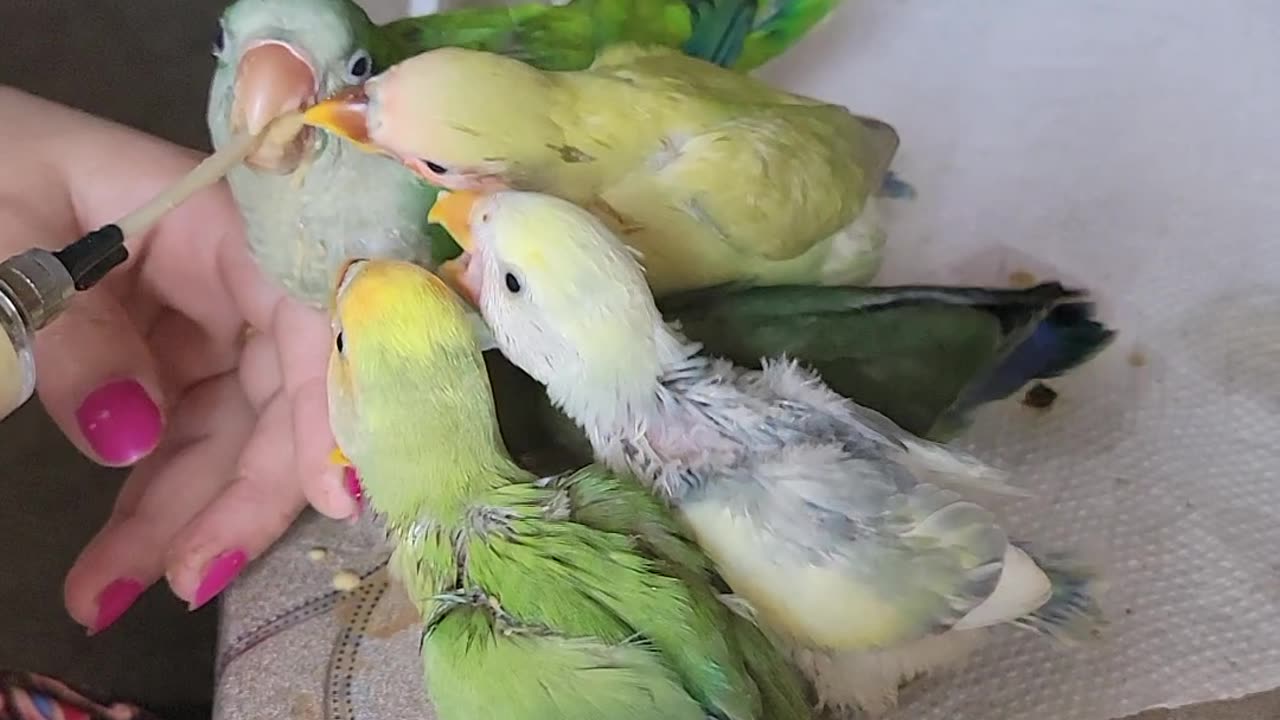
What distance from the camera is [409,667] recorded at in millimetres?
635

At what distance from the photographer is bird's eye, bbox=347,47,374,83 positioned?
55 cm

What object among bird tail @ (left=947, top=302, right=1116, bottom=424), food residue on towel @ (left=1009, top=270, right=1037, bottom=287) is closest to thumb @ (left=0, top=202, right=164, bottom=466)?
bird tail @ (left=947, top=302, right=1116, bottom=424)

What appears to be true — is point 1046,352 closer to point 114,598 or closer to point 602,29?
point 602,29

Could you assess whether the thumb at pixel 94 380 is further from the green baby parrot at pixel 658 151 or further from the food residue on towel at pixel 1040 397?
the food residue on towel at pixel 1040 397

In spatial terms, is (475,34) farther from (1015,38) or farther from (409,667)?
(1015,38)

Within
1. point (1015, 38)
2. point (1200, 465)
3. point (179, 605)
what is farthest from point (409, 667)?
point (1015, 38)

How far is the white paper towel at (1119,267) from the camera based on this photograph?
0.64 m

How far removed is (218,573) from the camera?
25.1 inches

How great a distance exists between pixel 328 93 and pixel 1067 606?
0.35 m

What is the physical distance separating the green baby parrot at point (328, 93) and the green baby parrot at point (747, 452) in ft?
0.32

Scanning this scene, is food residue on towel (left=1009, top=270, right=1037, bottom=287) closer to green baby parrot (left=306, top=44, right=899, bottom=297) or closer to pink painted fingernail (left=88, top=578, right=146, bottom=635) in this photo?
green baby parrot (left=306, top=44, right=899, bottom=297)

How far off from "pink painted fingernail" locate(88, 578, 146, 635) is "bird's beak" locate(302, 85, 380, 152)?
0.87ft

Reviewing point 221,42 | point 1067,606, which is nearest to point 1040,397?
point 1067,606

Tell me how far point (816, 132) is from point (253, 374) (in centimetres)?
30
